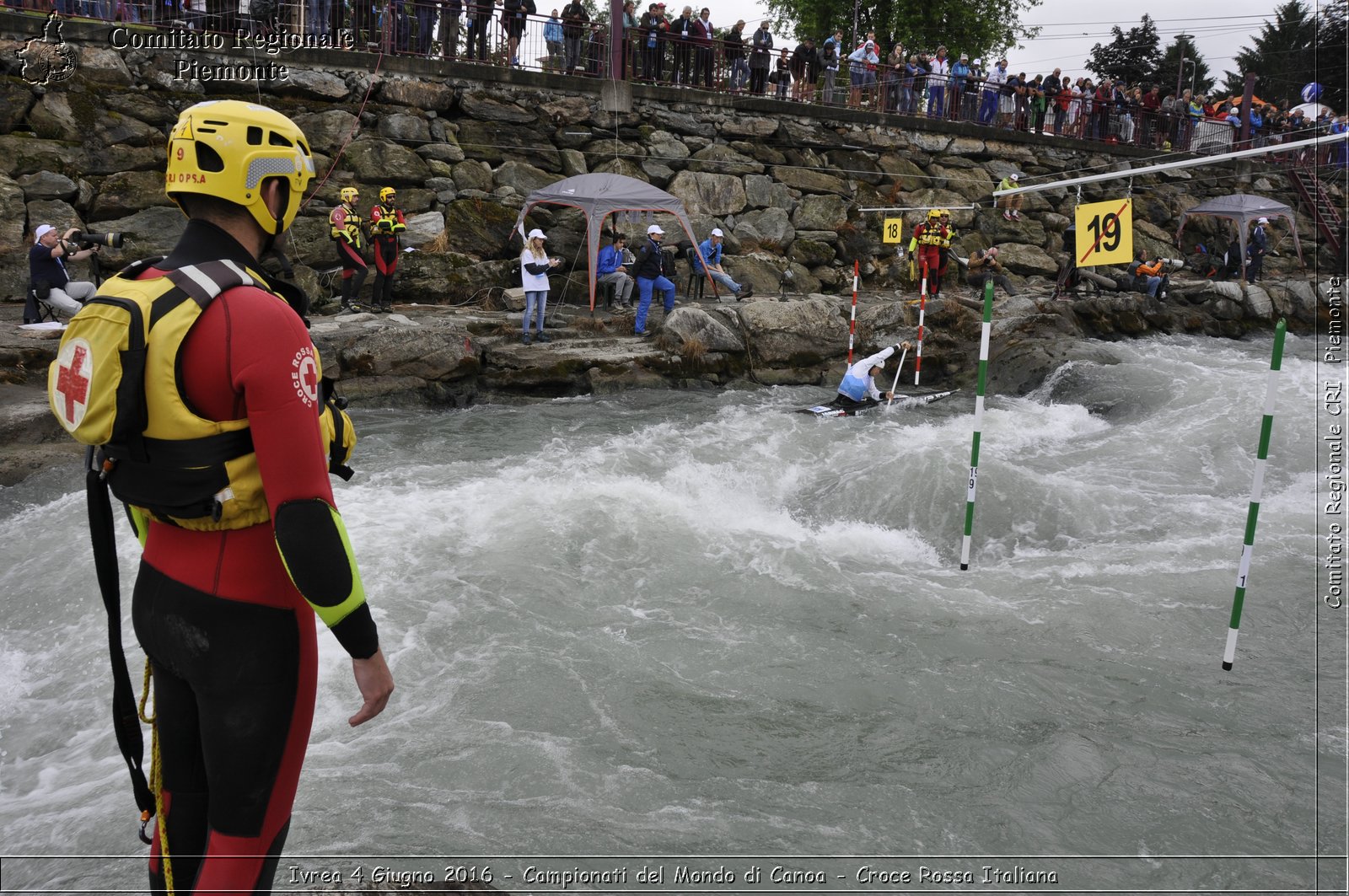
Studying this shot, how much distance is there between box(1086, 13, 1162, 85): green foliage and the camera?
4069cm

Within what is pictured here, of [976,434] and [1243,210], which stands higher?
[1243,210]

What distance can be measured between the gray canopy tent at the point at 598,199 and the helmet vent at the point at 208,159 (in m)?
11.9

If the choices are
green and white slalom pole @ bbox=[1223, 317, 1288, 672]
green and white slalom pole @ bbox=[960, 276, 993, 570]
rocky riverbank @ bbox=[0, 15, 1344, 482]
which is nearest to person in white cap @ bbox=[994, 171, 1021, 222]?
rocky riverbank @ bbox=[0, 15, 1344, 482]

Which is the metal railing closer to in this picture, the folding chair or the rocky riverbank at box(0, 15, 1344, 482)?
the rocky riverbank at box(0, 15, 1344, 482)

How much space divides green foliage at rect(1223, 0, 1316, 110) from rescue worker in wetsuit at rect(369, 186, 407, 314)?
38.3m

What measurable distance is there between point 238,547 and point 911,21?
3477 cm

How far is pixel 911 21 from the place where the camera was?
31.8 metres

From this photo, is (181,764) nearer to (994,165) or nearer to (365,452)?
(365,452)

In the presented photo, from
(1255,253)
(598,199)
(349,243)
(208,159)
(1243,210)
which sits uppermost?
(1243,210)

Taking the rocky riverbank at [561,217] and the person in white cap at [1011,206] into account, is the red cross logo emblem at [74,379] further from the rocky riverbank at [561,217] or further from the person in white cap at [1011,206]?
the person in white cap at [1011,206]

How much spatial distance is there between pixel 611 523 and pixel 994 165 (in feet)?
58.6

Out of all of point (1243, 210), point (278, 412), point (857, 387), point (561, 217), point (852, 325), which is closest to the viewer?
point (278, 412)

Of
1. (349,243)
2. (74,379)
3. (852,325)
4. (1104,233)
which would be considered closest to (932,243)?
(852,325)

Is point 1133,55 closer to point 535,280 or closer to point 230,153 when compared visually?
point 535,280
